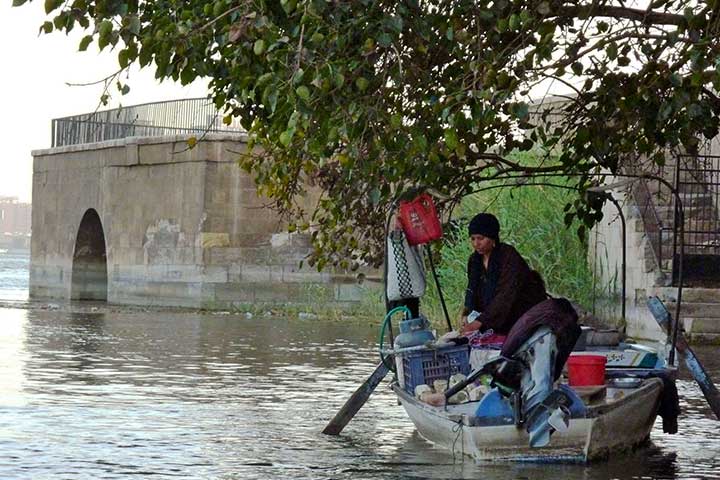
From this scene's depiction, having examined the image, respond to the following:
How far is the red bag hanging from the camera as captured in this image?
12.5m

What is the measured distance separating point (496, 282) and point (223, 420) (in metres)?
2.78

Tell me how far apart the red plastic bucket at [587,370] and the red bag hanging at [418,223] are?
1790 millimetres

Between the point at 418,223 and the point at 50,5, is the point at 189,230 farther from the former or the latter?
the point at 50,5

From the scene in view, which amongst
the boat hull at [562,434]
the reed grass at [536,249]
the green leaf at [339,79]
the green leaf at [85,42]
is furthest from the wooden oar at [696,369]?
the reed grass at [536,249]

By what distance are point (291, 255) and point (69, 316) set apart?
17.5 ft

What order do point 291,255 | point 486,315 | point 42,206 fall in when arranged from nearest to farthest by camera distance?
point 486,315 < point 291,255 < point 42,206

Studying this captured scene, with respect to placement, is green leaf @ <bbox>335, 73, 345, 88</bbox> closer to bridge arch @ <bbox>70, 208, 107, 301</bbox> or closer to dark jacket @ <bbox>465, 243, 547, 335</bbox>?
dark jacket @ <bbox>465, 243, 547, 335</bbox>

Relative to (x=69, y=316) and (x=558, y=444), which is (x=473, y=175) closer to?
(x=558, y=444)

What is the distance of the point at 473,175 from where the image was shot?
14570 millimetres

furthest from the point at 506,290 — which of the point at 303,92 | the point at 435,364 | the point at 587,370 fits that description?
the point at 303,92

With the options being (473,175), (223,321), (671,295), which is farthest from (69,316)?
(473,175)

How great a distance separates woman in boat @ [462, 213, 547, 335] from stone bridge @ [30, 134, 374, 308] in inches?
724

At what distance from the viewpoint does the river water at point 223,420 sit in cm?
1065

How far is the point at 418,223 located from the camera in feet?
41.2
